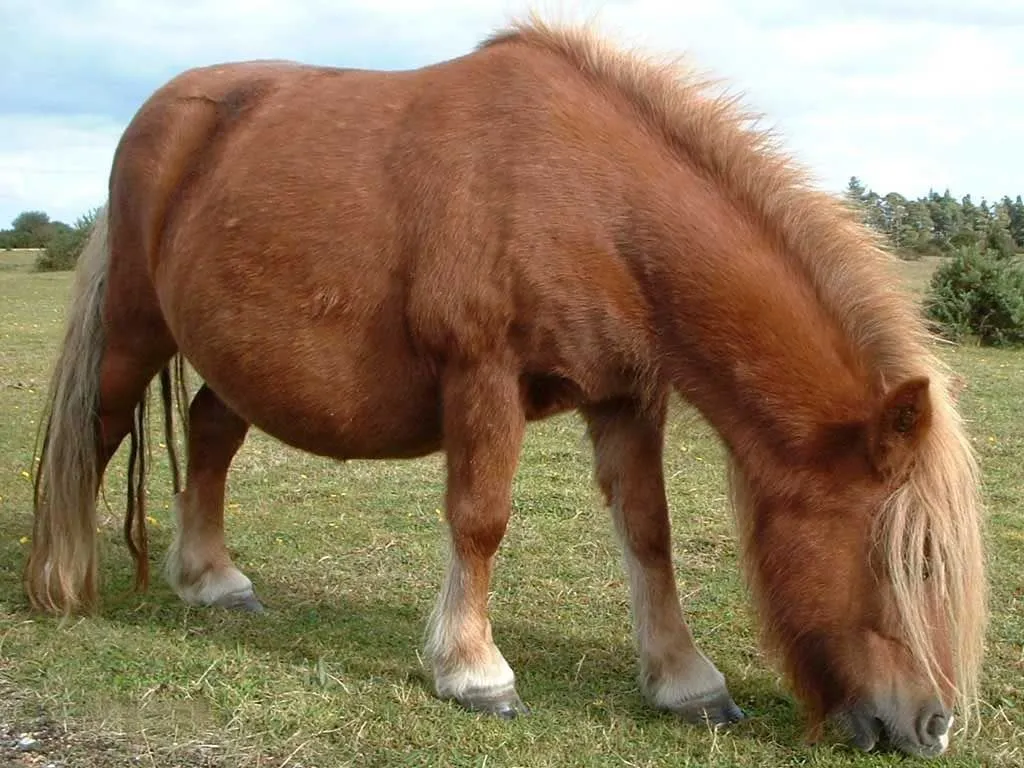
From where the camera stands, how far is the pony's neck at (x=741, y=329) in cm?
332

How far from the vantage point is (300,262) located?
4012 mm

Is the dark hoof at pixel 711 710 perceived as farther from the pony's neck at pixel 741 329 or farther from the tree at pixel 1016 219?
the tree at pixel 1016 219

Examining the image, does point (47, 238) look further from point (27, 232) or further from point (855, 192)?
point (855, 192)

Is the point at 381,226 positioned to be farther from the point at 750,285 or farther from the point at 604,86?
the point at 750,285

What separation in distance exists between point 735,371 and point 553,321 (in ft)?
2.08

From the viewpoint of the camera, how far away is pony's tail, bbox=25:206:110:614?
4.75 metres

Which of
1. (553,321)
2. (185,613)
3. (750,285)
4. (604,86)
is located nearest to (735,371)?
(750,285)

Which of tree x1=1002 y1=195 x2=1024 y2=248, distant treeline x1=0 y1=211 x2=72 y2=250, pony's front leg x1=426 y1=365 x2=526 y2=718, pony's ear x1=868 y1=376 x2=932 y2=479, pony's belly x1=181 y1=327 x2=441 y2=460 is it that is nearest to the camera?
pony's ear x1=868 y1=376 x2=932 y2=479

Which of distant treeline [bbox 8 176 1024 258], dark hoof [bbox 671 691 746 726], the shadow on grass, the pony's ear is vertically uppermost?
distant treeline [bbox 8 176 1024 258]

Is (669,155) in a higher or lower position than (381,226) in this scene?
higher

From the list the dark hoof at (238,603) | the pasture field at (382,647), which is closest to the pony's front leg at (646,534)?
the pasture field at (382,647)

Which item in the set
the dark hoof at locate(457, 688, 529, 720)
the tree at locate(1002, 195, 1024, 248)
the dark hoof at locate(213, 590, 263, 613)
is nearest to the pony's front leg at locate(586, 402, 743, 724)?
the dark hoof at locate(457, 688, 529, 720)

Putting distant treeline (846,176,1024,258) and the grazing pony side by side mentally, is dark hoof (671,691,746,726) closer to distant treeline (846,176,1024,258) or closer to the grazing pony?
the grazing pony

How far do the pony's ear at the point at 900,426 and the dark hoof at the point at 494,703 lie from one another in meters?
1.55
